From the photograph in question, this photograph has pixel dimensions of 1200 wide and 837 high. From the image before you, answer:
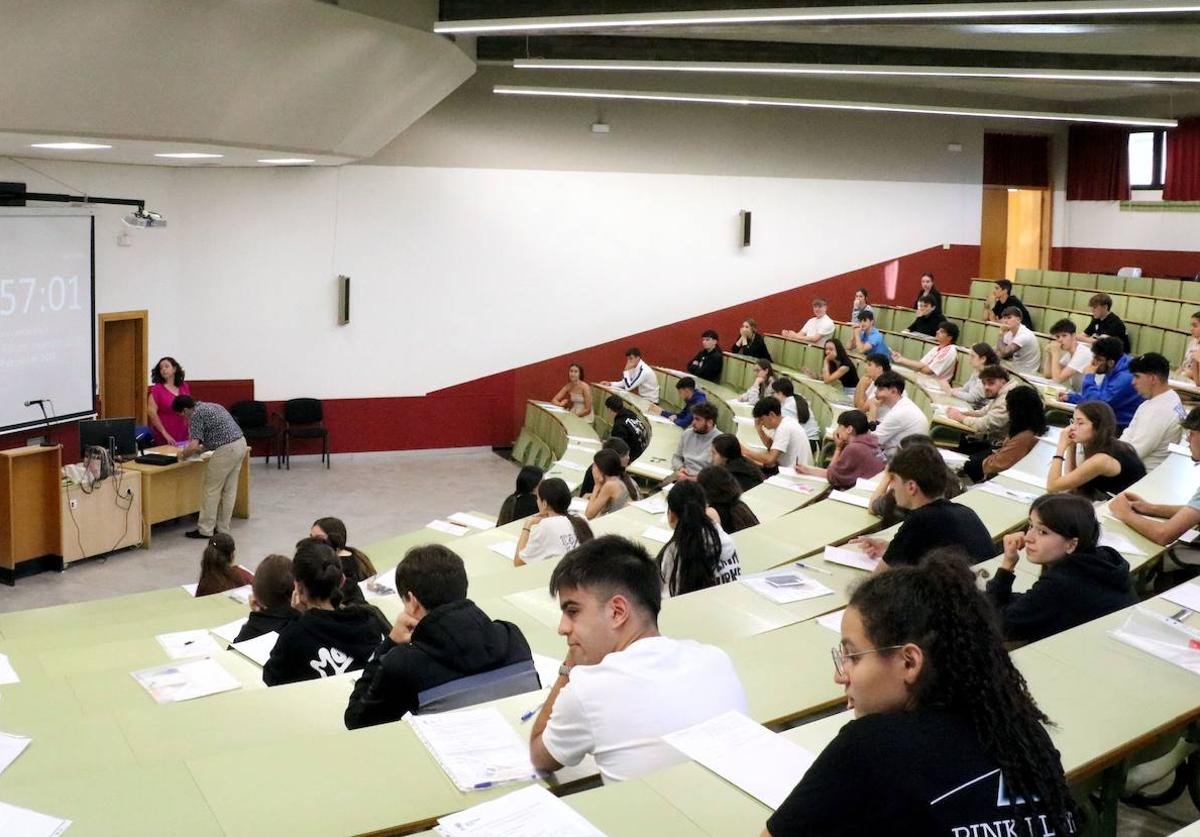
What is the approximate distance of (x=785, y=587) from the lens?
4.81m

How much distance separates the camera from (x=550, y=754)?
9.25 feet

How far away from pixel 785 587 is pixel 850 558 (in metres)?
0.54

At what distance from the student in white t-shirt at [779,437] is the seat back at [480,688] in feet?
18.0

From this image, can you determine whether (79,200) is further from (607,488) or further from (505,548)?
(505,548)

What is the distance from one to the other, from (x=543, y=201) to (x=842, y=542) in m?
8.91

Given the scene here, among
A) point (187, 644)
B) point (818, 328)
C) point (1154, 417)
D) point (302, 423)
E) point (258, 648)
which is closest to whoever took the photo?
point (258, 648)

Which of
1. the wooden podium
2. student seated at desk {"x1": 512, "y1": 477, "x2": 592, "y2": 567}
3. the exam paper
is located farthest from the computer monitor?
student seated at desk {"x1": 512, "y1": 477, "x2": 592, "y2": 567}

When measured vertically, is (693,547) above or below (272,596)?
above

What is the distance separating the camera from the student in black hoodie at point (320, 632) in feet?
13.6

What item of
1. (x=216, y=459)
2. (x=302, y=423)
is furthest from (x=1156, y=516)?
(x=302, y=423)

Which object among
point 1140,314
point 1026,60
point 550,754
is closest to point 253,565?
point 550,754

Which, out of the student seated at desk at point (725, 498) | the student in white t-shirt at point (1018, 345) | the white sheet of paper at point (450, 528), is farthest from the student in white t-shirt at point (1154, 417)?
the white sheet of paper at point (450, 528)

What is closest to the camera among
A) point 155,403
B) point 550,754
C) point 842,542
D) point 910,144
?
point 550,754

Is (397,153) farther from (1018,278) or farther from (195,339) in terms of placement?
(1018,278)
